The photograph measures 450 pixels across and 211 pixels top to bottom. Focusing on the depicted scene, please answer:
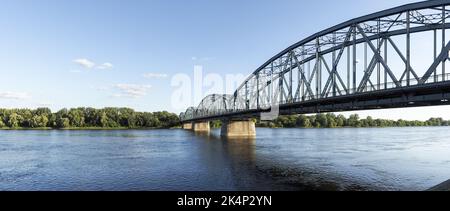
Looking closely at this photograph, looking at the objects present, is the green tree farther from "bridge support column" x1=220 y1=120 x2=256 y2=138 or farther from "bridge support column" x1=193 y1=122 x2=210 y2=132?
"bridge support column" x1=220 y1=120 x2=256 y2=138

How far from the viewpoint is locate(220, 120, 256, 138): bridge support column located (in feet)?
324

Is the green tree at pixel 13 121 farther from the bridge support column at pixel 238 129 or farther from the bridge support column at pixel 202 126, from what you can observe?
the bridge support column at pixel 238 129

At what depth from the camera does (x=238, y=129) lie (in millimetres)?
100188

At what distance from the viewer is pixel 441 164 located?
3853 cm

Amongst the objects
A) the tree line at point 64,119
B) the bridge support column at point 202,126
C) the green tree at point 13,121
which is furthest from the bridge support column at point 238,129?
the green tree at point 13,121

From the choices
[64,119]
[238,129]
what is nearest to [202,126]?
[238,129]

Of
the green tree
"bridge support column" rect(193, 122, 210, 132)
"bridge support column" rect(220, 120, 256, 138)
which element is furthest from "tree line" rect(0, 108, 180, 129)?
"bridge support column" rect(220, 120, 256, 138)

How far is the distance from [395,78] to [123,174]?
25264 mm

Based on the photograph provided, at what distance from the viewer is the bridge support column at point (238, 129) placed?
324ft

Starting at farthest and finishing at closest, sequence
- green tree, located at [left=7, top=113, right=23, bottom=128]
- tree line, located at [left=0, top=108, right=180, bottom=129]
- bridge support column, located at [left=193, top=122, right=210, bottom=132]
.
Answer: tree line, located at [left=0, top=108, right=180, bottom=129]
green tree, located at [left=7, top=113, right=23, bottom=128]
bridge support column, located at [left=193, top=122, right=210, bottom=132]

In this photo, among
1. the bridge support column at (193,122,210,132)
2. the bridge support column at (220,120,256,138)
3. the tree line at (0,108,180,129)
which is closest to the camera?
the bridge support column at (220,120,256,138)

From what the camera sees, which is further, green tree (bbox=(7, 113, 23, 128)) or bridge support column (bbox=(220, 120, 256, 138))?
green tree (bbox=(7, 113, 23, 128))

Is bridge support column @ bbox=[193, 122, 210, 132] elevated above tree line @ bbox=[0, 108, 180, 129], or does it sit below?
below

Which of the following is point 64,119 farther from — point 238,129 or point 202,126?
point 238,129
